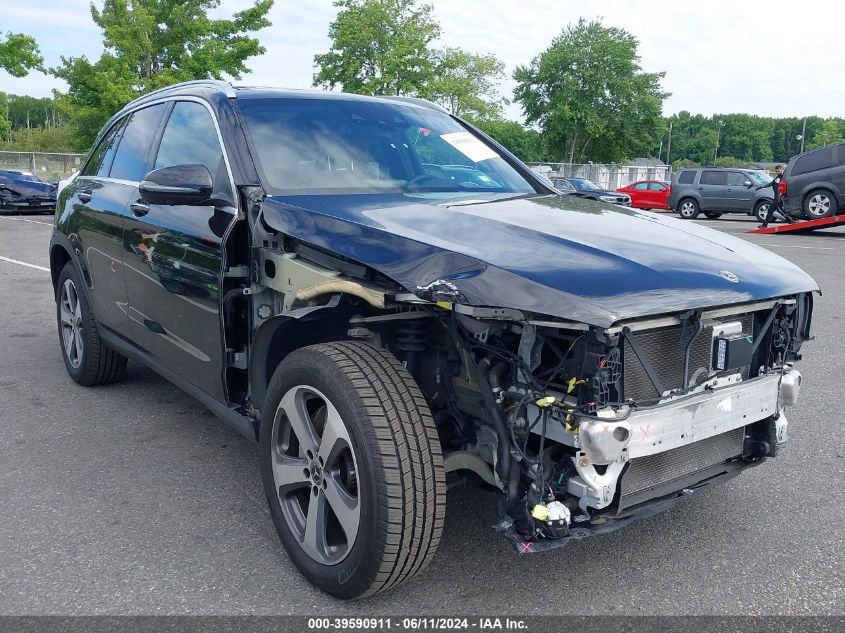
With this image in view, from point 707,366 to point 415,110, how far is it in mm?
2214

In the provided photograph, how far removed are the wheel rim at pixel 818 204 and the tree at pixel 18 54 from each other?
2663 centimetres

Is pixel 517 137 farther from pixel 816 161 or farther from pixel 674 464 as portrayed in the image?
pixel 674 464

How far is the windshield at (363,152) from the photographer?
331 cm

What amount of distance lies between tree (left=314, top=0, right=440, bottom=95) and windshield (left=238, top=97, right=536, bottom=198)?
44.4m

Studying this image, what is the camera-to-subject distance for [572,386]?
7.45 feet

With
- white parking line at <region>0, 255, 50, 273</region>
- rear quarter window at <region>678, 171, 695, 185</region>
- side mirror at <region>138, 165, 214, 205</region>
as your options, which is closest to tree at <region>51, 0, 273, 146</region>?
rear quarter window at <region>678, 171, 695, 185</region>

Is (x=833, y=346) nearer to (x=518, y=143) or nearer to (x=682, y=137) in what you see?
(x=518, y=143)

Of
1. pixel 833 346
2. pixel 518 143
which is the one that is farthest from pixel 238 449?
pixel 518 143

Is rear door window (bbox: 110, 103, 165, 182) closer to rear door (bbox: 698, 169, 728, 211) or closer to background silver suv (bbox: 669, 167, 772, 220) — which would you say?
background silver suv (bbox: 669, 167, 772, 220)

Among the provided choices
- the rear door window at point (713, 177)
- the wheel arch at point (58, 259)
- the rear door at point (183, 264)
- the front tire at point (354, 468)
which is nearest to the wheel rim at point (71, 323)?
the wheel arch at point (58, 259)

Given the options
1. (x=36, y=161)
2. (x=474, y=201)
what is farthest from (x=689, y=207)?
(x=36, y=161)

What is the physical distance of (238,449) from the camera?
3979 mm

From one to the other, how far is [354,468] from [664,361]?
105cm

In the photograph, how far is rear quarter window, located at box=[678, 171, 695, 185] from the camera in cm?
2611
